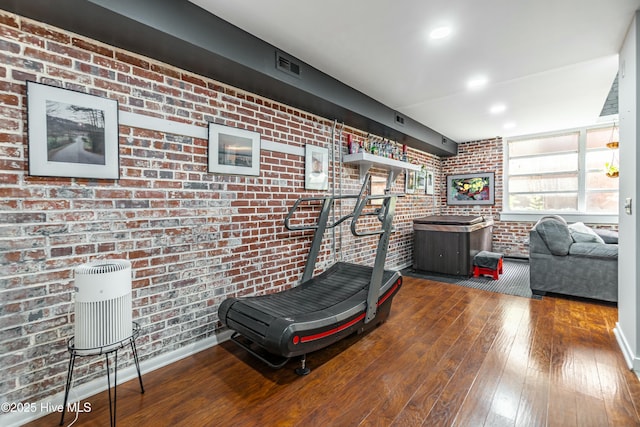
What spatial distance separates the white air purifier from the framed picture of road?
2.17ft

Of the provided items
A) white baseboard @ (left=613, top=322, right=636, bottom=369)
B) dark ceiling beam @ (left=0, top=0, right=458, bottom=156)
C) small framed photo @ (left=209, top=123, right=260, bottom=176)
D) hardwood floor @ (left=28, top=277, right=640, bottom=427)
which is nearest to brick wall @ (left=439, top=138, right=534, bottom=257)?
hardwood floor @ (left=28, top=277, right=640, bottom=427)

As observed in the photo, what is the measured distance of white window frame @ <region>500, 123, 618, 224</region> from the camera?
5.59 m

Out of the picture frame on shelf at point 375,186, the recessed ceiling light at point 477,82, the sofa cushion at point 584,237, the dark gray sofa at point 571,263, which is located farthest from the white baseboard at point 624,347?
the picture frame on shelf at point 375,186

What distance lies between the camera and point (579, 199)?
5883 millimetres

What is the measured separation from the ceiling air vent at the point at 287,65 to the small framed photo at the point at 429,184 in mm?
4451

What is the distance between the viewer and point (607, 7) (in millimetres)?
2162

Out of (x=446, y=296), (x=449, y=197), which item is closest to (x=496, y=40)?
(x=446, y=296)

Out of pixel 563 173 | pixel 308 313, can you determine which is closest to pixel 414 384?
pixel 308 313

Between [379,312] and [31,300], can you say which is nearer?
[31,300]

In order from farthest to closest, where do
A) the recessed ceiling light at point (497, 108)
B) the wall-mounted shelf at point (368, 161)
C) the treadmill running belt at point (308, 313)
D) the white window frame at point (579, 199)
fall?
the white window frame at point (579, 199) < the recessed ceiling light at point (497, 108) < the wall-mounted shelf at point (368, 161) < the treadmill running belt at point (308, 313)

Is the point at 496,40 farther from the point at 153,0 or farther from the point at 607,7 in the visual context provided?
the point at 153,0

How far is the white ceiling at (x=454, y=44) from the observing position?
2170 millimetres

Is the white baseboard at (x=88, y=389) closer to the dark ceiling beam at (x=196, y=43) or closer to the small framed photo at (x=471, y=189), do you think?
the dark ceiling beam at (x=196, y=43)

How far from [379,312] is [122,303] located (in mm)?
2149
